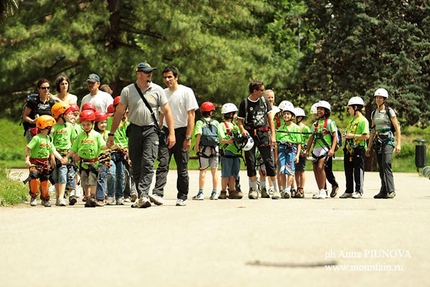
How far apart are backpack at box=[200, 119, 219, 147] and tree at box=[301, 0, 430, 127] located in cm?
1982

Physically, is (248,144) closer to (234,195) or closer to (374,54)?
(234,195)

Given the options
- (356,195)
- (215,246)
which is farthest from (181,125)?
(215,246)

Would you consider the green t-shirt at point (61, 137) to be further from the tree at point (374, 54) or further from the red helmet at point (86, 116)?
the tree at point (374, 54)

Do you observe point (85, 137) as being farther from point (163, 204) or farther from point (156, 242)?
point (156, 242)

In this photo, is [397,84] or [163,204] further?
[397,84]

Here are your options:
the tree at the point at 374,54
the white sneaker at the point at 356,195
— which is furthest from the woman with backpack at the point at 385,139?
the tree at the point at 374,54

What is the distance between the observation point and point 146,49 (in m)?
35.8

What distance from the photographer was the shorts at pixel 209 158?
57.6ft

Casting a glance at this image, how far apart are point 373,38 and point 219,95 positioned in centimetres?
597

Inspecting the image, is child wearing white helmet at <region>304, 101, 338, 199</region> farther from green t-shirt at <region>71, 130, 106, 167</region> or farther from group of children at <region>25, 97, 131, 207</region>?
green t-shirt at <region>71, 130, 106, 167</region>

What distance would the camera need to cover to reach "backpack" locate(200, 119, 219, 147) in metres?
17.5

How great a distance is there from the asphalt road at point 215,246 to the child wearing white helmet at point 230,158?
350 cm

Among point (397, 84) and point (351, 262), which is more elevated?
point (397, 84)

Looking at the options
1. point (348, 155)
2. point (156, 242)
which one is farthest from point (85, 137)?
point (156, 242)
